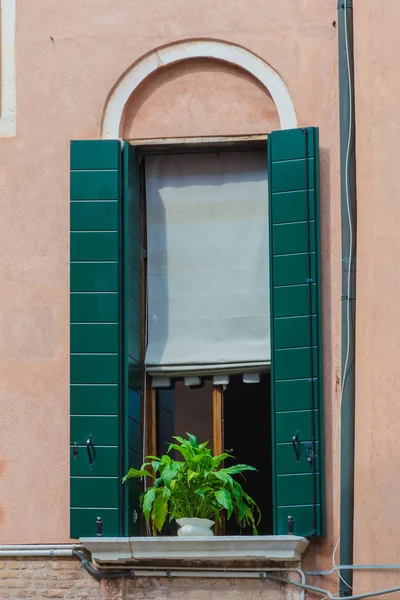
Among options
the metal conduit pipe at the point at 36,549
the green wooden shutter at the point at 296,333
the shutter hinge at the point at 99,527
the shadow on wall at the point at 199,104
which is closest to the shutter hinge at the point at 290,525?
the green wooden shutter at the point at 296,333

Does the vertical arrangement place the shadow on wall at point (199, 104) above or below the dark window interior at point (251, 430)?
above

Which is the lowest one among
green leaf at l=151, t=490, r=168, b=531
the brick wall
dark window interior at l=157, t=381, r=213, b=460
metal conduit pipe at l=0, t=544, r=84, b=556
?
the brick wall

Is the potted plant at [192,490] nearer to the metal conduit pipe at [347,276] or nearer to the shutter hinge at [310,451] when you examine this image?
the shutter hinge at [310,451]

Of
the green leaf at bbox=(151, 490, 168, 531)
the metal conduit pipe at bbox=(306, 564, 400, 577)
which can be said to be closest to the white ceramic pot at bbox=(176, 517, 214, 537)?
the green leaf at bbox=(151, 490, 168, 531)

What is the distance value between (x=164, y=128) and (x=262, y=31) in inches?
35.8

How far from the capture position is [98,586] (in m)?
13.2

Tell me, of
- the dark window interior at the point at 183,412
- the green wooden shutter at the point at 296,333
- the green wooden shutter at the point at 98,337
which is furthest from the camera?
the dark window interior at the point at 183,412

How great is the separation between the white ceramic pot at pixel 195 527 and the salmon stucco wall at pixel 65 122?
87 centimetres

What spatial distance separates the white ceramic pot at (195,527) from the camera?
13.0 m

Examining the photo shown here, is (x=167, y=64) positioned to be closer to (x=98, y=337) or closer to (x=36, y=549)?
(x=98, y=337)

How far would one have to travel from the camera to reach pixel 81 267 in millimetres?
→ 13539

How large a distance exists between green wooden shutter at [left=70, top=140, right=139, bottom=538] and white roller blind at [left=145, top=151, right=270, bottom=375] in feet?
1.24

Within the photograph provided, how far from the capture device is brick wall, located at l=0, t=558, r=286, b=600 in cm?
1302

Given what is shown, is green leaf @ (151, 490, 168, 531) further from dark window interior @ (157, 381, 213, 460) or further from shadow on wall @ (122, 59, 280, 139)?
shadow on wall @ (122, 59, 280, 139)
